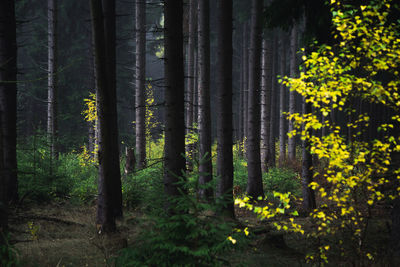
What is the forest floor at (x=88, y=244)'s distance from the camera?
5.42m

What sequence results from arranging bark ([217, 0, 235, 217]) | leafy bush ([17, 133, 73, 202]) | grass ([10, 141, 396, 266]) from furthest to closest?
leafy bush ([17, 133, 73, 202]) → bark ([217, 0, 235, 217]) → grass ([10, 141, 396, 266])

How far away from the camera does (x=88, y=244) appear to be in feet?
20.3

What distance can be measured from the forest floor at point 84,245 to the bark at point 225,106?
5.44ft

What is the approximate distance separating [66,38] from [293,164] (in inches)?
773

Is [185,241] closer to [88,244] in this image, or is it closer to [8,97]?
[88,244]

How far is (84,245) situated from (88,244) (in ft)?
0.26

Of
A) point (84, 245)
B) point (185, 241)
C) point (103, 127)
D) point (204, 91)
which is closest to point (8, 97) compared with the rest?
point (103, 127)

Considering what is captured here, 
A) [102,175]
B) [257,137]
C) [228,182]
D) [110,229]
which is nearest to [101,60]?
[102,175]

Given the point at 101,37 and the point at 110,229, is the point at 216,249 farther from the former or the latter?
the point at 101,37

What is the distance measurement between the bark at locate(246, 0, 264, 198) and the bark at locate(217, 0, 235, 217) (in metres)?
2.79

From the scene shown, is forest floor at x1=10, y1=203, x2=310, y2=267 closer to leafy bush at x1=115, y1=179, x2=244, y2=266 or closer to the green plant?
the green plant

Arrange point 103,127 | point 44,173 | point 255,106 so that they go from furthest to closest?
point 255,106 < point 44,173 < point 103,127

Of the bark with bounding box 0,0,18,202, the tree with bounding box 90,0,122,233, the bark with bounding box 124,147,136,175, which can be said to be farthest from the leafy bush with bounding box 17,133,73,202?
the tree with bounding box 90,0,122,233

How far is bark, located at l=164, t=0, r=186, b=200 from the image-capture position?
5.77m
